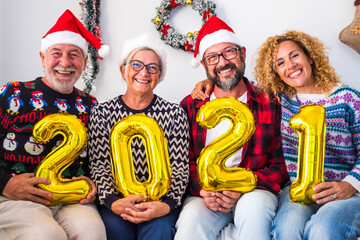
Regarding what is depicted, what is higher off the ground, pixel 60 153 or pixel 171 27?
pixel 171 27

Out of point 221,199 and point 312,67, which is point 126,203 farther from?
point 312,67

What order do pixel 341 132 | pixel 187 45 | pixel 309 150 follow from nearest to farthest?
pixel 309 150
pixel 341 132
pixel 187 45

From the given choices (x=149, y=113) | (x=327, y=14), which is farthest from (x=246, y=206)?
(x=327, y=14)

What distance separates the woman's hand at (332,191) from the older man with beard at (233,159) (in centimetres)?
22

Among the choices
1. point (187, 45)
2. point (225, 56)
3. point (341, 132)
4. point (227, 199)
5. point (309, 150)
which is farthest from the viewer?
point (187, 45)

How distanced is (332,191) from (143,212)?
83cm

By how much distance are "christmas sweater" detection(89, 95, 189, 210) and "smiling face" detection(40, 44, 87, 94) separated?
0.70ft

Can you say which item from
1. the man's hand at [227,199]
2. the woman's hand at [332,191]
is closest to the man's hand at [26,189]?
the man's hand at [227,199]

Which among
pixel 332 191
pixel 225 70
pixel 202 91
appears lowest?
pixel 332 191

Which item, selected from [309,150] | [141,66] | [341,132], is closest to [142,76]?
[141,66]

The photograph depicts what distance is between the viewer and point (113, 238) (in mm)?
1562

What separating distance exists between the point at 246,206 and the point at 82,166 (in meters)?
0.93

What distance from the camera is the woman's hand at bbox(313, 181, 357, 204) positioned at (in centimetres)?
146

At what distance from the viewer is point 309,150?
145cm
